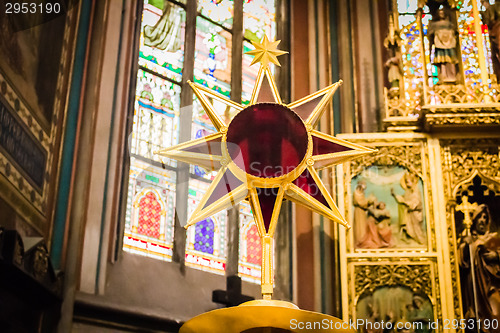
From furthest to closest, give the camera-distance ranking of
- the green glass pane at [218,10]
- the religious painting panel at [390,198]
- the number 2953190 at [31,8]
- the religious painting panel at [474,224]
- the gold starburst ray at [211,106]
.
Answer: the green glass pane at [218,10] < the religious painting panel at [390,198] < the religious painting panel at [474,224] < the gold starburst ray at [211,106] < the number 2953190 at [31,8]

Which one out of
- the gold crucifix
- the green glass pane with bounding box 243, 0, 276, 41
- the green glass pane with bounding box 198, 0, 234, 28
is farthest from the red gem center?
the green glass pane with bounding box 243, 0, 276, 41

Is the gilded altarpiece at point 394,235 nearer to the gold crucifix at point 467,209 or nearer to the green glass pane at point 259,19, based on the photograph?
the gold crucifix at point 467,209

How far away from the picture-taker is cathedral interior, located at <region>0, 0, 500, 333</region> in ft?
16.4

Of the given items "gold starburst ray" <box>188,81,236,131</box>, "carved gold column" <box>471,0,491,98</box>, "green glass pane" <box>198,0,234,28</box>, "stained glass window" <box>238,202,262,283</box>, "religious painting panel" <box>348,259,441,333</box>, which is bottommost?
"religious painting panel" <box>348,259,441,333</box>

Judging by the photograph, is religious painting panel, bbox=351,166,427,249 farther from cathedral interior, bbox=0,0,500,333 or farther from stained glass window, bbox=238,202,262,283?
stained glass window, bbox=238,202,262,283

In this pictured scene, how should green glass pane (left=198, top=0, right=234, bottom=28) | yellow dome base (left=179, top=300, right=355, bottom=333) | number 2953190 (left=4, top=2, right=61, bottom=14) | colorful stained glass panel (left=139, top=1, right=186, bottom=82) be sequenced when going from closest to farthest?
yellow dome base (left=179, top=300, right=355, bottom=333) < number 2953190 (left=4, top=2, right=61, bottom=14) < colorful stained glass panel (left=139, top=1, right=186, bottom=82) < green glass pane (left=198, top=0, right=234, bottom=28)

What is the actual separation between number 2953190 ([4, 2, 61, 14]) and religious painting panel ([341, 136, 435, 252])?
2.38 metres

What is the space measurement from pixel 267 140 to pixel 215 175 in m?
1.60

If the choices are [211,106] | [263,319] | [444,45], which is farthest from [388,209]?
[263,319]

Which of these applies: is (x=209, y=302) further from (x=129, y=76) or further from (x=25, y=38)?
(x=25, y=38)

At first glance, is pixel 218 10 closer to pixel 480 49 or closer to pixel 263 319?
pixel 480 49

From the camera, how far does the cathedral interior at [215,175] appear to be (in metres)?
5.00

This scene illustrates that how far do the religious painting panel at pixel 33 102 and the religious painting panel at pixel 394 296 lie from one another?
2.21 metres

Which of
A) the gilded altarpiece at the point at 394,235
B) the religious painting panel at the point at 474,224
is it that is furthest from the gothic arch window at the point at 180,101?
the religious painting panel at the point at 474,224
